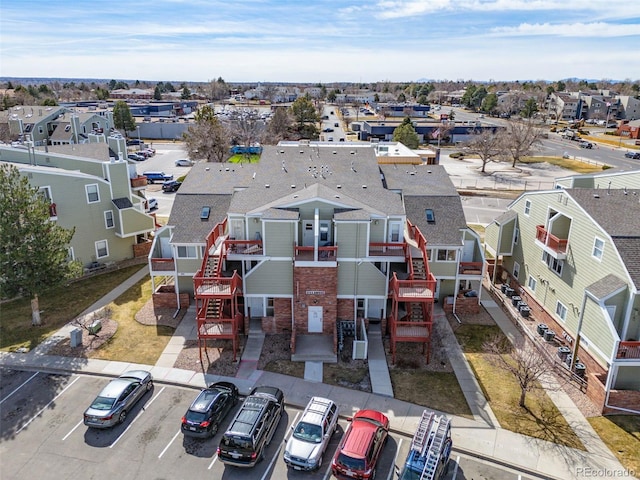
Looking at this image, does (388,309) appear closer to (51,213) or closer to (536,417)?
(536,417)

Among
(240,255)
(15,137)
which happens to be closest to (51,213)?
(240,255)

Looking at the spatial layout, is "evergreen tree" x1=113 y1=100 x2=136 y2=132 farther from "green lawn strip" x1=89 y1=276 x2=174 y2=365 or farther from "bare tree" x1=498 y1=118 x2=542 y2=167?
"green lawn strip" x1=89 y1=276 x2=174 y2=365

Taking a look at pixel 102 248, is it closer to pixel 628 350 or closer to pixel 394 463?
pixel 394 463

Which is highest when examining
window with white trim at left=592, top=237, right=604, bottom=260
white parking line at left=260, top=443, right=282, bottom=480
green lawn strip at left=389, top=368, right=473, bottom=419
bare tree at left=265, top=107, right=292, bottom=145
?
bare tree at left=265, top=107, right=292, bottom=145

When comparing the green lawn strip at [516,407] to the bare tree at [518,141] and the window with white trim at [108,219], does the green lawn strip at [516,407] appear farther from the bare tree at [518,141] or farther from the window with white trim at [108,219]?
the bare tree at [518,141]

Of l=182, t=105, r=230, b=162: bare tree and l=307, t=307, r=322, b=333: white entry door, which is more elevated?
l=182, t=105, r=230, b=162: bare tree

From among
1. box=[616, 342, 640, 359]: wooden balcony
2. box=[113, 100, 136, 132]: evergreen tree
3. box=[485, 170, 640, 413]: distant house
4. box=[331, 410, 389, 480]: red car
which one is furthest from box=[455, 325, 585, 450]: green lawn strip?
box=[113, 100, 136, 132]: evergreen tree

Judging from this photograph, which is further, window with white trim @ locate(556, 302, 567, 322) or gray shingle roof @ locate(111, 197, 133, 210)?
gray shingle roof @ locate(111, 197, 133, 210)
